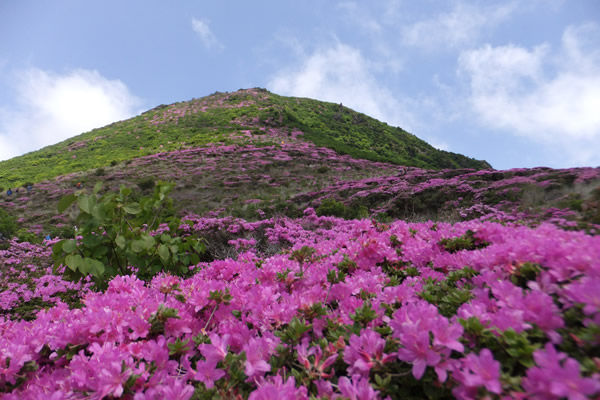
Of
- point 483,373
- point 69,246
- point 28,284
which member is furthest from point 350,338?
point 28,284

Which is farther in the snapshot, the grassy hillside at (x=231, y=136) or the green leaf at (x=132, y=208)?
the grassy hillside at (x=231, y=136)

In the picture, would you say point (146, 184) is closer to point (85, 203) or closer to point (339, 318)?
point (85, 203)

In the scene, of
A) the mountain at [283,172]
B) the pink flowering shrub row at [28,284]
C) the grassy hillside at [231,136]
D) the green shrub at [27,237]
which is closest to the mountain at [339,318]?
the mountain at [283,172]

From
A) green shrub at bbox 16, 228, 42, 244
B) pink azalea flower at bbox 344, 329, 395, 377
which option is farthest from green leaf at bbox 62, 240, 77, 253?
green shrub at bbox 16, 228, 42, 244

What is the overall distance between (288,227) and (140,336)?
531cm

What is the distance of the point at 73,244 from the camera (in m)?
2.91

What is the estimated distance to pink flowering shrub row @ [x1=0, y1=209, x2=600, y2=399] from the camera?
800 mm

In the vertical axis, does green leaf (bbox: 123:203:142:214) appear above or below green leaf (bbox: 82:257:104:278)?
A: above

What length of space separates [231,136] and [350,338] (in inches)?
1089

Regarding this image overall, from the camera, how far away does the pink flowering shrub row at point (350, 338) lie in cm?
80

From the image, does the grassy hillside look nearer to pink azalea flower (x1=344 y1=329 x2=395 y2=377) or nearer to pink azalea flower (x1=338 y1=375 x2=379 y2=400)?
pink azalea flower (x1=344 y1=329 x2=395 y2=377)

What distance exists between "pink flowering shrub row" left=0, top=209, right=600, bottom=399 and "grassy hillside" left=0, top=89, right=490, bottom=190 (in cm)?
2213

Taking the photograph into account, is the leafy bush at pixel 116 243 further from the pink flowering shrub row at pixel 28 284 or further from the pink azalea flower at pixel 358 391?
the pink azalea flower at pixel 358 391

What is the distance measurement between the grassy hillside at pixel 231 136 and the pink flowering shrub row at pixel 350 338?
2213cm
